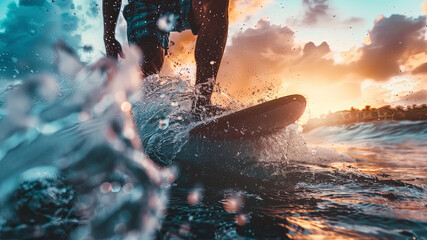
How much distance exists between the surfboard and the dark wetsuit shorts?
102 centimetres

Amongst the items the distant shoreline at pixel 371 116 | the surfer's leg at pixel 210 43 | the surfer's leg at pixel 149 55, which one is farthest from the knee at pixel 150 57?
the distant shoreline at pixel 371 116

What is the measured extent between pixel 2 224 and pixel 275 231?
59 centimetres

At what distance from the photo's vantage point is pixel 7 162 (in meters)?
0.58

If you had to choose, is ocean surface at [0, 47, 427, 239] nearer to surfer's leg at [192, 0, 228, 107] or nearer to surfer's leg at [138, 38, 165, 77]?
surfer's leg at [192, 0, 228, 107]

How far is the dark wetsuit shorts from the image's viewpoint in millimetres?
2104

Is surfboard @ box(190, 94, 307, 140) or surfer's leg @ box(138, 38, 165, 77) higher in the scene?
surfer's leg @ box(138, 38, 165, 77)

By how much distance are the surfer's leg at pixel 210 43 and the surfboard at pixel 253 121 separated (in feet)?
1.09

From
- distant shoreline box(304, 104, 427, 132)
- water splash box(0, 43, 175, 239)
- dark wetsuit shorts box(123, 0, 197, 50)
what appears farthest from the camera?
distant shoreline box(304, 104, 427, 132)

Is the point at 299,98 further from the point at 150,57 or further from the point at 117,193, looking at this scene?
the point at 150,57

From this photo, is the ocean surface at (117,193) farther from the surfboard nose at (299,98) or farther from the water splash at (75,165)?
the surfboard nose at (299,98)

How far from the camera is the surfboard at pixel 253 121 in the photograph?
4.43 ft

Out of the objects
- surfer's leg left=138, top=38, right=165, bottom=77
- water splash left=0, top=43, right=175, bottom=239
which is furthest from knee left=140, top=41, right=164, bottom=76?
water splash left=0, top=43, right=175, bottom=239

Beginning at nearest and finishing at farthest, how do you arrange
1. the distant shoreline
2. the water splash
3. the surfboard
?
the water splash < the surfboard < the distant shoreline

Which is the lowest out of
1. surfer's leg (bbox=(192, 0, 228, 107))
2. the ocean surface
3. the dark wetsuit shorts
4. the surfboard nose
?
the ocean surface
